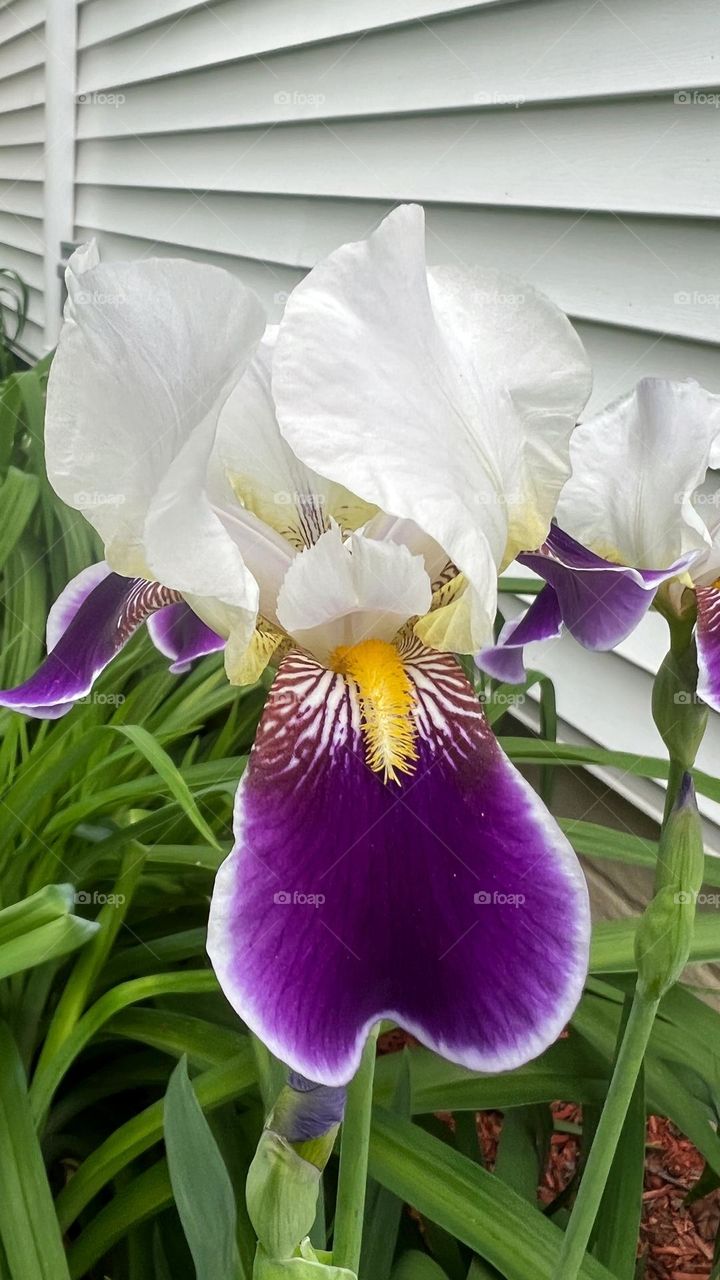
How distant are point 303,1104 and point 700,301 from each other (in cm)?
128

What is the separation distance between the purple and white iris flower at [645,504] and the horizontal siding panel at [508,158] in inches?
33.5

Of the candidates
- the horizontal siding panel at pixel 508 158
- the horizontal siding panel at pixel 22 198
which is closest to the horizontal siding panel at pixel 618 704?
the horizontal siding panel at pixel 508 158

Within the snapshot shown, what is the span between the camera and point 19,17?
475cm

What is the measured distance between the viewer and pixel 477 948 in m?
0.44

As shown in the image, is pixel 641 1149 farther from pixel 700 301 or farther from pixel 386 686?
pixel 700 301

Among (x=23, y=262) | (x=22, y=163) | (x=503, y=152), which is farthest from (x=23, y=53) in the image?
(x=503, y=152)

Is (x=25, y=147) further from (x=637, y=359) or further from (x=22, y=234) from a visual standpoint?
(x=637, y=359)

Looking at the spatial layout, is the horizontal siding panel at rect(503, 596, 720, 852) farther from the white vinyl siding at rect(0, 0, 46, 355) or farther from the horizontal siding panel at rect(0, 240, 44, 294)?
the horizontal siding panel at rect(0, 240, 44, 294)

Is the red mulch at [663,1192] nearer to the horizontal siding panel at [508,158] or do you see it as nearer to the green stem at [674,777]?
the green stem at [674,777]

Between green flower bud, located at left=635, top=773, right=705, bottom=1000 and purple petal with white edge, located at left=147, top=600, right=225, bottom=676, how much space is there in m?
0.32

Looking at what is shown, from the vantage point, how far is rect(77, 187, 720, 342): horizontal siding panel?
1.43m

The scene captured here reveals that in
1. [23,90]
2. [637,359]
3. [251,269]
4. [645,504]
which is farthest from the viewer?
[23,90]

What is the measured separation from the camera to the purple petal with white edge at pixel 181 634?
2.31ft

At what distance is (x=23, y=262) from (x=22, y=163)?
1.58 feet
